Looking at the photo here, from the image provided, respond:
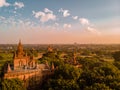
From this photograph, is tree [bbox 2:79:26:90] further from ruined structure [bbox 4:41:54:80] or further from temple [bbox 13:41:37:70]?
temple [bbox 13:41:37:70]

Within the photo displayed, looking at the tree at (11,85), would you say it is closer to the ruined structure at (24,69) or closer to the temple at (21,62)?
the ruined structure at (24,69)

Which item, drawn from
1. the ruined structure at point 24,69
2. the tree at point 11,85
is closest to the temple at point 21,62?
the ruined structure at point 24,69

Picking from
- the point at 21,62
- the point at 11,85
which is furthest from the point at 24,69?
the point at 11,85

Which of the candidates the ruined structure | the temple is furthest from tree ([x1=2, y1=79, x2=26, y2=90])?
the temple

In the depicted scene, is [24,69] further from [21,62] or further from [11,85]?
[11,85]

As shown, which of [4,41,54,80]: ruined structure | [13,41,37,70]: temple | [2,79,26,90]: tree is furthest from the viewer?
[13,41,37,70]: temple

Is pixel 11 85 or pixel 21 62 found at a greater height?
pixel 21 62

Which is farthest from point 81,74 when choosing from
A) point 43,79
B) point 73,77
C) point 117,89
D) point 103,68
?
point 117,89

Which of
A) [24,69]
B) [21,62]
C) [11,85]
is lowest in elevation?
[11,85]
